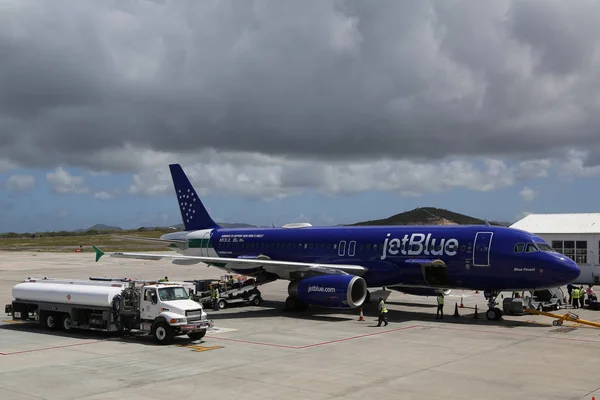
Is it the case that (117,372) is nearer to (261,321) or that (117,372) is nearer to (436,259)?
(261,321)

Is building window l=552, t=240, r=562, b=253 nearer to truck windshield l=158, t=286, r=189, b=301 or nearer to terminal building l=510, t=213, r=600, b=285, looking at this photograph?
terminal building l=510, t=213, r=600, b=285

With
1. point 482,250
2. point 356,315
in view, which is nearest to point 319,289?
point 356,315

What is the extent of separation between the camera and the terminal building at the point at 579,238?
5453 centimetres

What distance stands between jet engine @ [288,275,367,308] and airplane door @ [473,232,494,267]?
227 inches

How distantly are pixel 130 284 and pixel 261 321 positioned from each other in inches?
319

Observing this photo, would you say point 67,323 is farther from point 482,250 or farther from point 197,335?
point 482,250

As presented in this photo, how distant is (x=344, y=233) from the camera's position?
35.6 meters

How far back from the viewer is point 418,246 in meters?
31.7

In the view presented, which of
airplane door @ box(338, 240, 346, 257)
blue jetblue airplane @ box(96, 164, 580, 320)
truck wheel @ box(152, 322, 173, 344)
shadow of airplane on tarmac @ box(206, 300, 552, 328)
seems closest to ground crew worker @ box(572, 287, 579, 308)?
shadow of airplane on tarmac @ box(206, 300, 552, 328)

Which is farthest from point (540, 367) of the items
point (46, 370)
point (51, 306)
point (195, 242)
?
point (195, 242)

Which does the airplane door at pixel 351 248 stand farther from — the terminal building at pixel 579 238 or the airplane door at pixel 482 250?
the terminal building at pixel 579 238

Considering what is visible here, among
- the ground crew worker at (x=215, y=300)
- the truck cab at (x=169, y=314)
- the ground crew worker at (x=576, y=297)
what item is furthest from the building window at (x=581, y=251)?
the truck cab at (x=169, y=314)

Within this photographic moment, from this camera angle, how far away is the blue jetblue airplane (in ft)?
95.5

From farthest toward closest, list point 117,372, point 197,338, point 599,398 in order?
1. point 197,338
2. point 117,372
3. point 599,398
